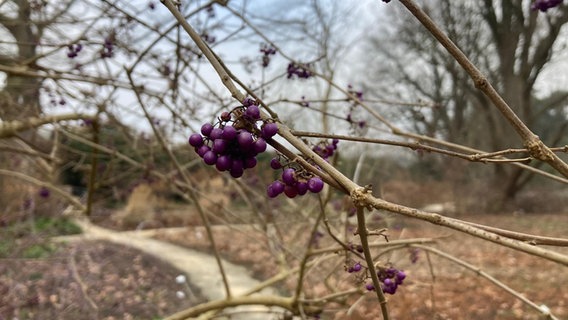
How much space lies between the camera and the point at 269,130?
3.28ft

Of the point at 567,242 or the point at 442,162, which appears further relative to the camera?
the point at 442,162

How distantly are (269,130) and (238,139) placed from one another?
65 millimetres

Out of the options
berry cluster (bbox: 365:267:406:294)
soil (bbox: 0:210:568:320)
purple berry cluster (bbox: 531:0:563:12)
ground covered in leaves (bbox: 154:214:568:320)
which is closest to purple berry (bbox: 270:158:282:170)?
berry cluster (bbox: 365:267:406:294)

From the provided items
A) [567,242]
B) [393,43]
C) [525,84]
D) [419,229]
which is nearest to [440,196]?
[525,84]

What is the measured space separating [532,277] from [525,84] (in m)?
11.2

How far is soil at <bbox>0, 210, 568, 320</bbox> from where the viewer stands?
17.6 ft

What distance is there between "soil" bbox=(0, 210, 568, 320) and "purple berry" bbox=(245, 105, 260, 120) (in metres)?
2.99

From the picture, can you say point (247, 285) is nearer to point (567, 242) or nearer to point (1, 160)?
point (1, 160)

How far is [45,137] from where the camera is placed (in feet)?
24.9

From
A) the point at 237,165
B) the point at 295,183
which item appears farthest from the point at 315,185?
the point at 237,165

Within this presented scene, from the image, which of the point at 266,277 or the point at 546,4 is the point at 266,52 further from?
the point at 266,277

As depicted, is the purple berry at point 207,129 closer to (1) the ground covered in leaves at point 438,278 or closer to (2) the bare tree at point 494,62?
(1) the ground covered in leaves at point 438,278

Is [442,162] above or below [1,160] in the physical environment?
above

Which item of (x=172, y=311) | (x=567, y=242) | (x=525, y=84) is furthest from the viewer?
(x=525, y=84)
